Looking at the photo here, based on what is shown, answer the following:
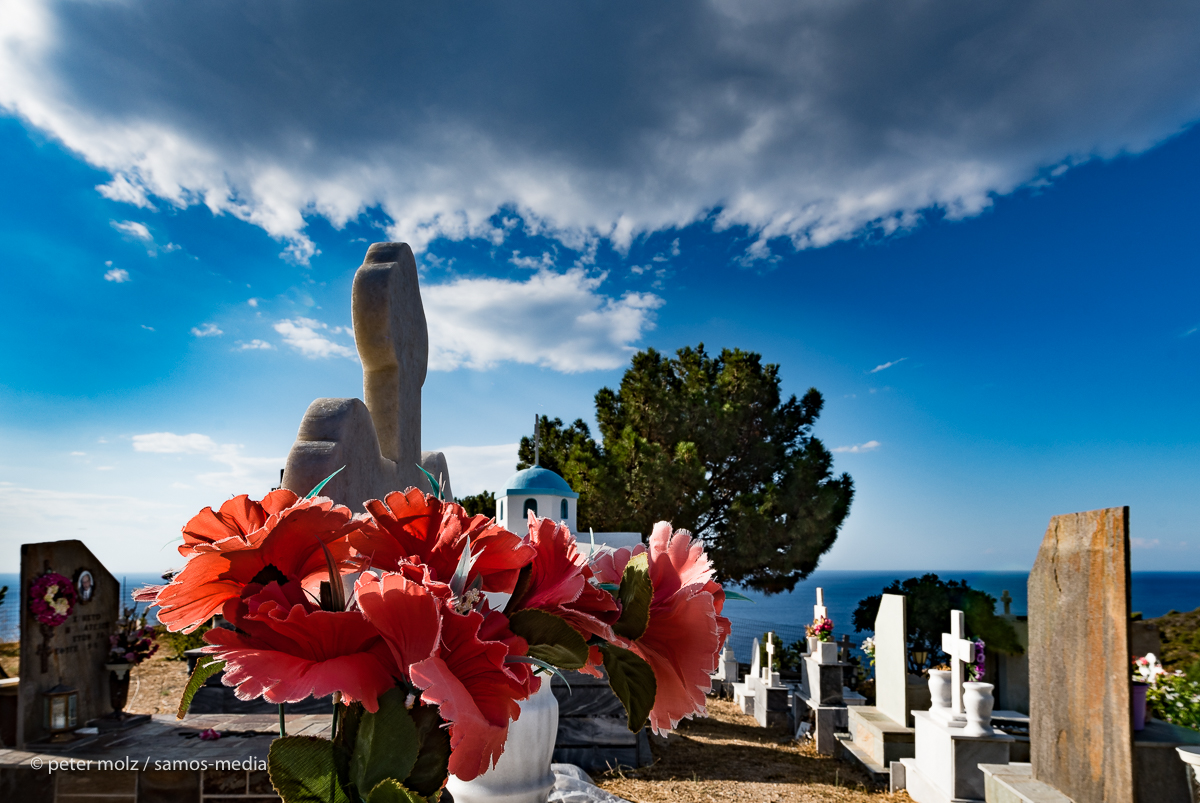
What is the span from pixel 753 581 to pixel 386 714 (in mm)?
15243

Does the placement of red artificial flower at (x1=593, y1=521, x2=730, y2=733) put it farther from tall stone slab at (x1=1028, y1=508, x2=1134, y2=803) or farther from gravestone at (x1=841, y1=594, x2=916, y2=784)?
gravestone at (x1=841, y1=594, x2=916, y2=784)

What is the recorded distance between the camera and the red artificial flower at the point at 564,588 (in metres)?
0.69

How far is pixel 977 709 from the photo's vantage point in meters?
5.39

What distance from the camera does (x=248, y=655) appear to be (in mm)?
571

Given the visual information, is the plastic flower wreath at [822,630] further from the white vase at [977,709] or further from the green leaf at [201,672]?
the green leaf at [201,672]

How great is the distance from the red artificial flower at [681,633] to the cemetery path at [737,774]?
463 cm

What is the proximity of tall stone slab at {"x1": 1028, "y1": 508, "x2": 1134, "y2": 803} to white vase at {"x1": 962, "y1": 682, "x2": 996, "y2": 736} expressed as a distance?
92 cm

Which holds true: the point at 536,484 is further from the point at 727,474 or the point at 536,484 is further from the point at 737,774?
the point at 727,474

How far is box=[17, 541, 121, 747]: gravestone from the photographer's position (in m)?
4.73

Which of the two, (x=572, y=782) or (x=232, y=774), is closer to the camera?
(x=572, y=782)

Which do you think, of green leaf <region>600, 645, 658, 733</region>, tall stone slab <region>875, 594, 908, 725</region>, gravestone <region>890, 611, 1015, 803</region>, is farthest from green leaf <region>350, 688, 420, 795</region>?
tall stone slab <region>875, 594, 908, 725</region>

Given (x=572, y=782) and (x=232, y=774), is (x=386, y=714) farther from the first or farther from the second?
(x=232, y=774)

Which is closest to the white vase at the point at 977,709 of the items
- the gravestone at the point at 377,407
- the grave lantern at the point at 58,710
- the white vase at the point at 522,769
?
the gravestone at the point at 377,407

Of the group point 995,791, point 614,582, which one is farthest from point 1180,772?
point 614,582
